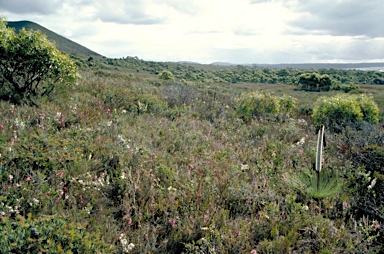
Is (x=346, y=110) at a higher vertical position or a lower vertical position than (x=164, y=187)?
higher

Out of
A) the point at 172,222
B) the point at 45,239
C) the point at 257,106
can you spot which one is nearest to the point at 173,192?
the point at 172,222

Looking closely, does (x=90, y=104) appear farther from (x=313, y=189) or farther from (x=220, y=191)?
(x=313, y=189)

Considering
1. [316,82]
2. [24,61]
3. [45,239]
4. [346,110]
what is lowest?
[45,239]

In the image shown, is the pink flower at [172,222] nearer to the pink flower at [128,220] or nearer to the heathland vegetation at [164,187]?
the heathland vegetation at [164,187]

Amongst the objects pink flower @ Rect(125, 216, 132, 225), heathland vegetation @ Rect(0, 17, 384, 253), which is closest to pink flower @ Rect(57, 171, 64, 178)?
heathland vegetation @ Rect(0, 17, 384, 253)

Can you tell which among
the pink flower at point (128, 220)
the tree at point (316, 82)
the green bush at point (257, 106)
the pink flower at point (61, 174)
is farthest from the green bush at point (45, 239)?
the tree at point (316, 82)

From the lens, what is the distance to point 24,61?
6.62 metres

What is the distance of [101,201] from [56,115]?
2924mm

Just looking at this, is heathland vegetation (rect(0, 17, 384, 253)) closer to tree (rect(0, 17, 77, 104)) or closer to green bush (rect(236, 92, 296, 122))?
tree (rect(0, 17, 77, 104))

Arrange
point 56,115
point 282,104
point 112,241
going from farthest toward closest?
point 282,104, point 56,115, point 112,241

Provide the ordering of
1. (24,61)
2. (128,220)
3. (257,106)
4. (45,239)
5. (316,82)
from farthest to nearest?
(316,82)
(257,106)
(24,61)
(128,220)
(45,239)

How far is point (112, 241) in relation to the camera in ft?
9.43

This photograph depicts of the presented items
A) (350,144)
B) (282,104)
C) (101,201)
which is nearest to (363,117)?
A: (282,104)

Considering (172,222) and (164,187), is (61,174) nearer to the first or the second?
(164,187)
